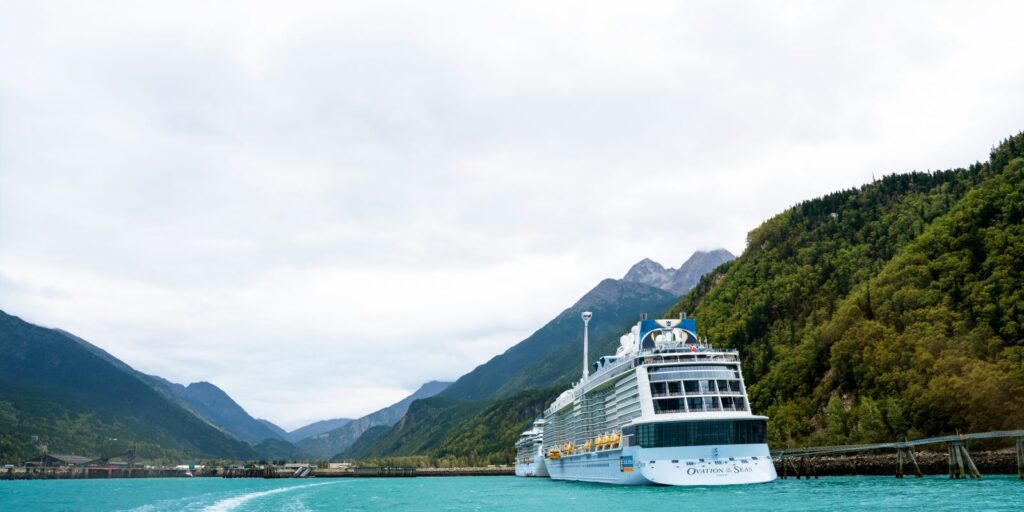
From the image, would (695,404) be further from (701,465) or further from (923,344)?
(923,344)

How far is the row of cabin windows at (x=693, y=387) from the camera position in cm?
9919

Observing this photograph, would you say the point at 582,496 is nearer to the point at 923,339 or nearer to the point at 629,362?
the point at 629,362

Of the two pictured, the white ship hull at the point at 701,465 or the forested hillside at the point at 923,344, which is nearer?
the white ship hull at the point at 701,465

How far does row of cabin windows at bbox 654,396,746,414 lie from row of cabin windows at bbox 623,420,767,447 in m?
3.04

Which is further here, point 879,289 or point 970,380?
point 879,289

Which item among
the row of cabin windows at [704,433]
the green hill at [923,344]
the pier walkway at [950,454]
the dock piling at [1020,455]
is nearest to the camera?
the dock piling at [1020,455]

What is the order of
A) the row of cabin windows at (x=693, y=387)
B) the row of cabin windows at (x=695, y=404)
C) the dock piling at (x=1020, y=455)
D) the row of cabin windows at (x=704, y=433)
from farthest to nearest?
the row of cabin windows at (x=693, y=387)
the row of cabin windows at (x=695, y=404)
the row of cabin windows at (x=704, y=433)
the dock piling at (x=1020, y=455)

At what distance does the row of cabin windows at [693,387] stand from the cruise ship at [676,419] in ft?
0.42

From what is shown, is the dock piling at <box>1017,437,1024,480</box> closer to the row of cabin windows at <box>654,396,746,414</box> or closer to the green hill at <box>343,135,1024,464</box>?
the row of cabin windows at <box>654,396,746,414</box>

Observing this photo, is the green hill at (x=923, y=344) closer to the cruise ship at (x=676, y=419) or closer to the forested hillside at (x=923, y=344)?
the forested hillside at (x=923, y=344)

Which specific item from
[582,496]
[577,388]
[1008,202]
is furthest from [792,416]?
[582,496]

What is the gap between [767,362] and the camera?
7800 inches

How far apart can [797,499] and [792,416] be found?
9566cm

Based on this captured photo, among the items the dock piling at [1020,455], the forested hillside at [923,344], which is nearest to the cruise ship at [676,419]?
the dock piling at [1020,455]
